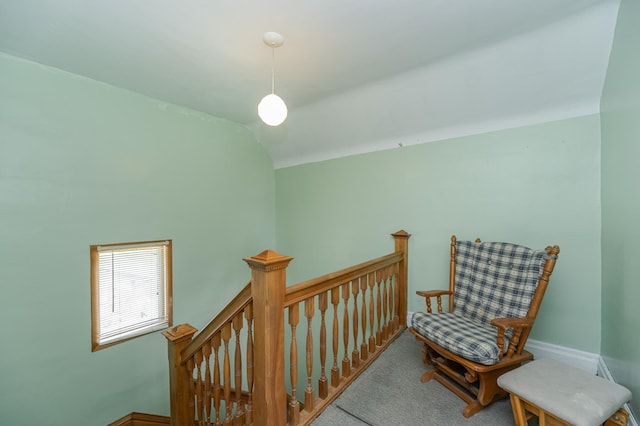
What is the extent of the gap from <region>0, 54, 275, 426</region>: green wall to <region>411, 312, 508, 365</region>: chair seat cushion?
2.56 m

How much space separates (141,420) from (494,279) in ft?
11.4

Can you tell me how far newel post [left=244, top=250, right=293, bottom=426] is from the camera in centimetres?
135

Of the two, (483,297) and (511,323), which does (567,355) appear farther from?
(511,323)

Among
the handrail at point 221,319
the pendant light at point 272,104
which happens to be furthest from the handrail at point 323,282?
the pendant light at point 272,104

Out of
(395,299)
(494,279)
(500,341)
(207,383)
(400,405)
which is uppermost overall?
(494,279)

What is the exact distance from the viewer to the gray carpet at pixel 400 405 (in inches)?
64.2

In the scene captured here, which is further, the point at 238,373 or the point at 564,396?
the point at 238,373

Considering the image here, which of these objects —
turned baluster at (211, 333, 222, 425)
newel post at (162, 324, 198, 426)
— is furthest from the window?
turned baluster at (211, 333, 222, 425)

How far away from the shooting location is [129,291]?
2.77 meters

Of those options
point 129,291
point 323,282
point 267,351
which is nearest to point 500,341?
point 323,282

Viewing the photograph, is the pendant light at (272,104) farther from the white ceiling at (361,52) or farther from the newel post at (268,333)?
the newel post at (268,333)

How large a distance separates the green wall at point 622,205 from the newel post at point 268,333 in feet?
5.91

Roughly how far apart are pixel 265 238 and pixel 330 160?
155 centimetres

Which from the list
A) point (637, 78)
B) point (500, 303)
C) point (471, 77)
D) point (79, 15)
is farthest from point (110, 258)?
point (637, 78)
